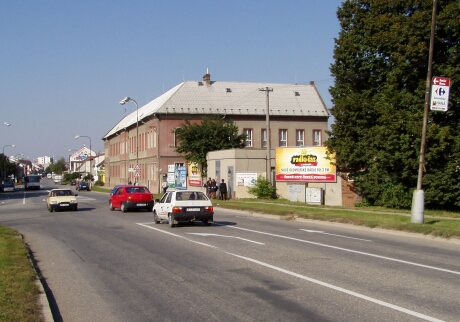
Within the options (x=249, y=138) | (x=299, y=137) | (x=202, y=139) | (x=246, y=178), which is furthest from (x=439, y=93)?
(x=299, y=137)

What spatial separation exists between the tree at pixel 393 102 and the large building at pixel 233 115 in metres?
34.7

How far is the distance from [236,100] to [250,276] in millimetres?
61437

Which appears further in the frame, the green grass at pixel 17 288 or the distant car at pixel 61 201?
the distant car at pixel 61 201

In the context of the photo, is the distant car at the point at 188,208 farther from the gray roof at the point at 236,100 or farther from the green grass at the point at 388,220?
the gray roof at the point at 236,100

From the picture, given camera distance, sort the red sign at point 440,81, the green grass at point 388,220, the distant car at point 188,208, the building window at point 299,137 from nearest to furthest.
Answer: the green grass at point 388,220, the red sign at point 440,81, the distant car at point 188,208, the building window at point 299,137

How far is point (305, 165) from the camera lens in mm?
38438

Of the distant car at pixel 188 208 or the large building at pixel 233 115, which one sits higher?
the large building at pixel 233 115

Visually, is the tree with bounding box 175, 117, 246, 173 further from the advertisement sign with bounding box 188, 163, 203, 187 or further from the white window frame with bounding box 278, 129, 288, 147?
the white window frame with bounding box 278, 129, 288, 147

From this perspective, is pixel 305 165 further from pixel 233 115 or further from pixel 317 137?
pixel 317 137

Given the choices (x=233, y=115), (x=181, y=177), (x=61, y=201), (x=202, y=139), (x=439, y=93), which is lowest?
(x=61, y=201)

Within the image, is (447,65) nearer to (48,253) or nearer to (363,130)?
(363,130)

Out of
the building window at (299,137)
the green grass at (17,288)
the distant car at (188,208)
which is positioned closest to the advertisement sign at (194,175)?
the building window at (299,137)

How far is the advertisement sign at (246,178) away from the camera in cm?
4256

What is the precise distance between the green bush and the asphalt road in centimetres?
2187
